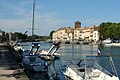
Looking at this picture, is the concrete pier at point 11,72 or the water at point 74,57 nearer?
the concrete pier at point 11,72

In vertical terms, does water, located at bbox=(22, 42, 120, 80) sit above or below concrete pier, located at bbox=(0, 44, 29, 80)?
below

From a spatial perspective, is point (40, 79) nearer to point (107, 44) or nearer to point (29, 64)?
point (29, 64)

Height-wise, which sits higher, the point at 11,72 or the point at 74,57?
the point at 11,72

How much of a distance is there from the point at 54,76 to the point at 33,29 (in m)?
23.4

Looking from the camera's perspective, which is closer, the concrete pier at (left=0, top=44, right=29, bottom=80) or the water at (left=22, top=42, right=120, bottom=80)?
the concrete pier at (left=0, top=44, right=29, bottom=80)

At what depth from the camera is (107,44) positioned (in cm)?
16112

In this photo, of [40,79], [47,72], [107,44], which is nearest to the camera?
[40,79]

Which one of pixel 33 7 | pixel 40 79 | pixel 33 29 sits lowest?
pixel 40 79

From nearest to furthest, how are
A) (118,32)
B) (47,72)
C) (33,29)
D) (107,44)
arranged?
(47,72) → (33,29) → (107,44) → (118,32)

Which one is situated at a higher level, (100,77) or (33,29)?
(33,29)

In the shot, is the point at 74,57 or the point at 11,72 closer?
the point at 11,72

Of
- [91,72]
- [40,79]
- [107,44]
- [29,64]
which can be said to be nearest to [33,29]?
[29,64]

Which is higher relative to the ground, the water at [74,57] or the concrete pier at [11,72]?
the concrete pier at [11,72]

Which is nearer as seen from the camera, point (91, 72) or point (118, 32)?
point (91, 72)
